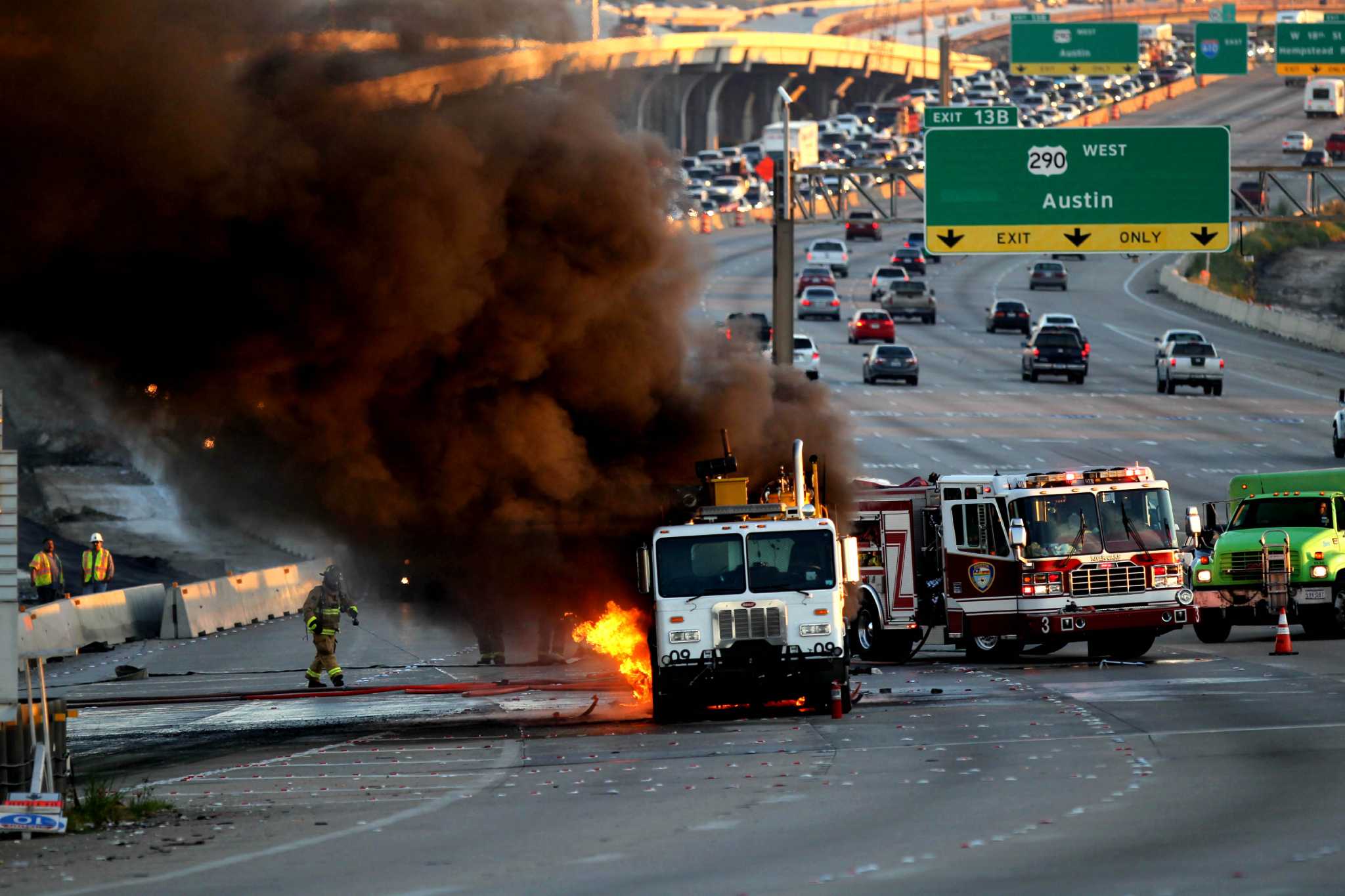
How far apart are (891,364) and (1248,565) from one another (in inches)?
1521

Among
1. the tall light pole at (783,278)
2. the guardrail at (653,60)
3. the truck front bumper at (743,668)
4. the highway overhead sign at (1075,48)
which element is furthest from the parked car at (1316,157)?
the truck front bumper at (743,668)

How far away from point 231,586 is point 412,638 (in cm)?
364

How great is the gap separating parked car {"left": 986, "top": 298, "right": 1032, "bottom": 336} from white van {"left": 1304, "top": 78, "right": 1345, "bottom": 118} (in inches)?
1898

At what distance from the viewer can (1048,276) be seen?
91438 millimetres

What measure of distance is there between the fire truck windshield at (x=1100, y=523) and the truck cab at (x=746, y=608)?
5.31 m

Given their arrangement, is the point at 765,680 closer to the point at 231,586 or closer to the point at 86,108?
the point at 86,108

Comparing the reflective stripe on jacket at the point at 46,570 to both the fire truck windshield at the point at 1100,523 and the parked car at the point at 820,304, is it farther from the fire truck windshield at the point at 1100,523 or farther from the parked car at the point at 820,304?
the parked car at the point at 820,304

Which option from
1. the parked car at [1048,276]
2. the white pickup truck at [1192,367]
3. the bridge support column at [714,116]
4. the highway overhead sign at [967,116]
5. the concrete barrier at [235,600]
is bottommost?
the concrete barrier at [235,600]

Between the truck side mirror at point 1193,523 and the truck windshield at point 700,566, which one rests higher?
the truck side mirror at point 1193,523

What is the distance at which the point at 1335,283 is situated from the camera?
85625mm

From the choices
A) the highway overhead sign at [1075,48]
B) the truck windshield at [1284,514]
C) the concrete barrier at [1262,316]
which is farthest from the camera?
the highway overhead sign at [1075,48]

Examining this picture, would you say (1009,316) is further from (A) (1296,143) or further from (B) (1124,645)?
(B) (1124,645)

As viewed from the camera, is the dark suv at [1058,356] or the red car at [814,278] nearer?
the dark suv at [1058,356]

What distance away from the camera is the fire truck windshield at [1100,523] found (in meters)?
24.7
